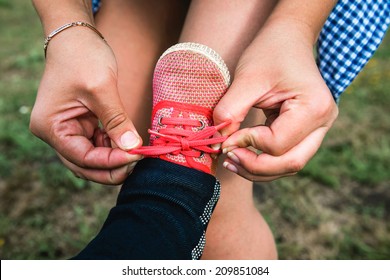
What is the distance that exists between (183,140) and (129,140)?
125 mm

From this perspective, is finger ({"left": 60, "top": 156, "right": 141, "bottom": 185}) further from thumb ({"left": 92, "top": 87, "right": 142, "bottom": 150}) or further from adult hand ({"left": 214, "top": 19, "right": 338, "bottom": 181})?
adult hand ({"left": 214, "top": 19, "right": 338, "bottom": 181})

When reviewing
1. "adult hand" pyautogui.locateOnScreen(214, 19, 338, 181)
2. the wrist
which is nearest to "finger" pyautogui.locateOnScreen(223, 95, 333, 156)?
"adult hand" pyautogui.locateOnScreen(214, 19, 338, 181)

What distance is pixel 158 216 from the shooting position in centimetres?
88

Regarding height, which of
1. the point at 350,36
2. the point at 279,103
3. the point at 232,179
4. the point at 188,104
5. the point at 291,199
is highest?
the point at 350,36

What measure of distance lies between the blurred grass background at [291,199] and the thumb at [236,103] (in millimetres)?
986

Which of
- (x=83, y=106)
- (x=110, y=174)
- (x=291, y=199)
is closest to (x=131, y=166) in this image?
(x=110, y=174)

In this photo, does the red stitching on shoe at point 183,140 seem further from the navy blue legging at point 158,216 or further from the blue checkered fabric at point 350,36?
the blue checkered fabric at point 350,36

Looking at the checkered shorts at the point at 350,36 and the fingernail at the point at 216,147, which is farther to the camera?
the checkered shorts at the point at 350,36

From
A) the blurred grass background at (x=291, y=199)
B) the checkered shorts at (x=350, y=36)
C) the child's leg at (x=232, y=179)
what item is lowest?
the blurred grass background at (x=291, y=199)

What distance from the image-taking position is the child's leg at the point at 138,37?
1.45m

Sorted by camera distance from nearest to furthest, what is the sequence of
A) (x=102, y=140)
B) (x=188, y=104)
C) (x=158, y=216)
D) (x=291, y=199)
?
(x=158, y=216)
(x=188, y=104)
(x=102, y=140)
(x=291, y=199)

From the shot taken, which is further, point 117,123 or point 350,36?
point 350,36

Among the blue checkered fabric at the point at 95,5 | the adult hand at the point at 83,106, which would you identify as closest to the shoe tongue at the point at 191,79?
the adult hand at the point at 83,106

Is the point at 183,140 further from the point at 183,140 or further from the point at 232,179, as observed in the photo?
the point at 232,179
